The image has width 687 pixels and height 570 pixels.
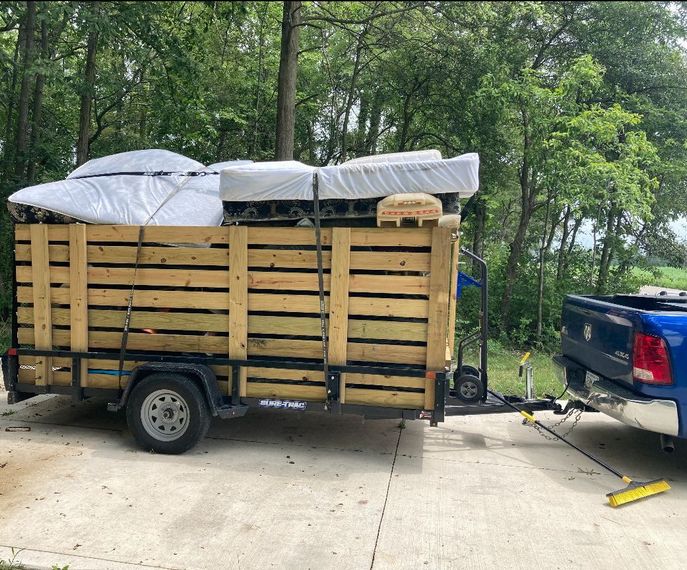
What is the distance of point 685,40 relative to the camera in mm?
11617

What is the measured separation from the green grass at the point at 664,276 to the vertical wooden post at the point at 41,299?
1167 cm

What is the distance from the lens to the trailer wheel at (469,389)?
16.7ft

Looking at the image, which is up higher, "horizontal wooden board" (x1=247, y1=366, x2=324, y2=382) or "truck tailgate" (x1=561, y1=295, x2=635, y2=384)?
"truck tailgate" (x1=561, y1=295, x2=635, y2=384)

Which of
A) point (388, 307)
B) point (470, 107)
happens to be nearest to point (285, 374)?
point (388, 307)

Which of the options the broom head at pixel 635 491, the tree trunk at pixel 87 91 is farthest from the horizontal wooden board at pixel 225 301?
the tree trunk at pixel 87 91

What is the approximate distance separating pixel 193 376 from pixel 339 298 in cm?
143

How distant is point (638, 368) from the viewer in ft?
14.4

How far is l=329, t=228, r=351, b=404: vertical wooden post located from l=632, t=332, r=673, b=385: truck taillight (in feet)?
7.63

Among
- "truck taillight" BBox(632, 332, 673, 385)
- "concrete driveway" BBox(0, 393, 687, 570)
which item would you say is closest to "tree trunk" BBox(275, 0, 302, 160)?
"concrete driveway" BBox(0, 393, 687, 570)

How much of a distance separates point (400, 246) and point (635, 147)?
6.85 m

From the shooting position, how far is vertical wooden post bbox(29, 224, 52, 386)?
15.9 feet

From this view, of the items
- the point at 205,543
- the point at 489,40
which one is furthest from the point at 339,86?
the point at 205,543

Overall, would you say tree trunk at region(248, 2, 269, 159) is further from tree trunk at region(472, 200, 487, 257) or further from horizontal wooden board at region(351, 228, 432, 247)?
horizontal wooden board at region(351, 228, 432, 247)

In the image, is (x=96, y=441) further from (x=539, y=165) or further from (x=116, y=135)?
(x=116, y=135)
